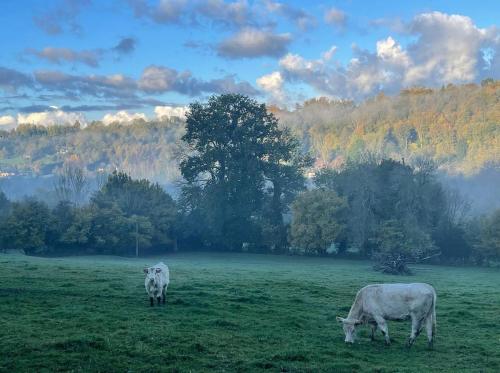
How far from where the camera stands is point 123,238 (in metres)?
78.6

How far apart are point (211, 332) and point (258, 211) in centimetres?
6872

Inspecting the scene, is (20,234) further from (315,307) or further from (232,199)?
(315,307)

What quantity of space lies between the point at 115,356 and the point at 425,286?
412 inches

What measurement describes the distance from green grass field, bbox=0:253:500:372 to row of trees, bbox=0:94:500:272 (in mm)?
32176

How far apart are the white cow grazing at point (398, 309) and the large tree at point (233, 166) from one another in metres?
64.5

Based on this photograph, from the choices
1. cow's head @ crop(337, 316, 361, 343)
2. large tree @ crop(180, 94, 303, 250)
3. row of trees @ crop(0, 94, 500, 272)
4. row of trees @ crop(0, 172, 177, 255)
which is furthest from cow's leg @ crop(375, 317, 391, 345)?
large tree @ crop(180, 94, 303, 250)

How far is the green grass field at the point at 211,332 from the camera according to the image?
15.4 metres

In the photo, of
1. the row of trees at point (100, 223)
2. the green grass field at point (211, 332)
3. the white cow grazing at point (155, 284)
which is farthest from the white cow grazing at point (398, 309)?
the row of trees at point (100, 223)

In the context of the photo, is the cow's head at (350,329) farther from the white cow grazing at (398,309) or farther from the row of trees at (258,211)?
the row of trees at (258,211)

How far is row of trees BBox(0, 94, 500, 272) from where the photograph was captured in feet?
235

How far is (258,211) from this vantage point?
288ft

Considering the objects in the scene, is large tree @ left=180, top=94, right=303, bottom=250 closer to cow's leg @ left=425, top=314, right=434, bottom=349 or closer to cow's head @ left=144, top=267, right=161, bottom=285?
cow's head @ left=144, top=267, right=161, bottom=285

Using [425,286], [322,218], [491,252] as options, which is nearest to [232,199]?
[322,218]

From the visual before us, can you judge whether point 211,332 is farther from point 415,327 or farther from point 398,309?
point 415,327
